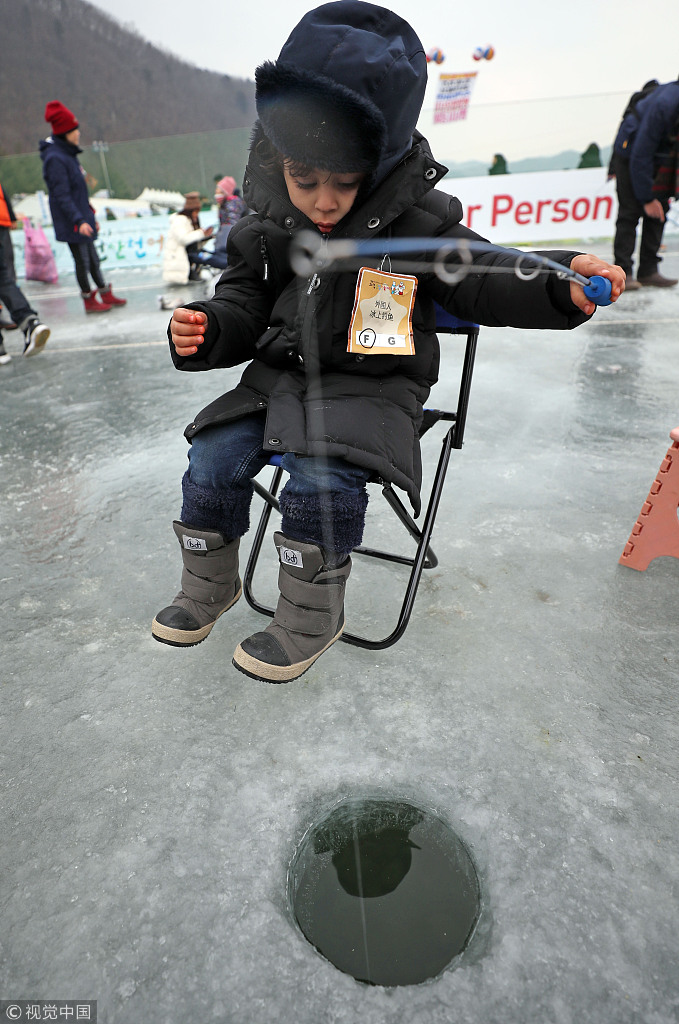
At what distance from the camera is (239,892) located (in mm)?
962

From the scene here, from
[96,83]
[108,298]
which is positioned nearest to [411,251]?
[108,298]

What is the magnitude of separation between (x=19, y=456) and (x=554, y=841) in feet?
8.47

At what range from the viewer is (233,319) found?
1.49 metres

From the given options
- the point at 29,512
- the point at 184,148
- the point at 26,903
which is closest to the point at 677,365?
the point at 29,512

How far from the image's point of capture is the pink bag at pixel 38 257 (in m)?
8.40

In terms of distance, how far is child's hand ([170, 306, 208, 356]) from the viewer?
135 cm

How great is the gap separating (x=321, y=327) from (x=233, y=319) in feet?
0.83

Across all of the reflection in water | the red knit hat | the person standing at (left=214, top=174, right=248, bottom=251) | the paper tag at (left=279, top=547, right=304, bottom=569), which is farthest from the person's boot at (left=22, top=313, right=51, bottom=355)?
the reflection in water

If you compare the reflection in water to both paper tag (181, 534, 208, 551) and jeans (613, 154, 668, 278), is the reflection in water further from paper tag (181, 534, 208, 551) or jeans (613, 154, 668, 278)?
jeans (613, 154, 668, 278)

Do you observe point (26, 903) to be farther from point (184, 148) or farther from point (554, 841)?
point (184, 148)

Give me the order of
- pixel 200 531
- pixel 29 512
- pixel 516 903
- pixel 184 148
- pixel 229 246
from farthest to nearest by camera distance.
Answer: pixel 184 148
pixel 29 512
pixel 229 246
pixel 200 531
pixel 516 903

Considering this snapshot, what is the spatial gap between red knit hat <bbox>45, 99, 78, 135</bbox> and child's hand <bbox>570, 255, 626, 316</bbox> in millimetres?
5564

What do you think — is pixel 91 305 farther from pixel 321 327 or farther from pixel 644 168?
pixel 321 327

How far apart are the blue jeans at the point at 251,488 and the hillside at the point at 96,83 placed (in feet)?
116
